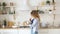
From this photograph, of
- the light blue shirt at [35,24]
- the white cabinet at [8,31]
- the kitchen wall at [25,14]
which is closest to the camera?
the light blue shirt at [35,24]

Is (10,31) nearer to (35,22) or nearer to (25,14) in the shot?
(25,14)

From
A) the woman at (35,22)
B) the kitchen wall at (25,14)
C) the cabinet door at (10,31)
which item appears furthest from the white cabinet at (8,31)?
the woman at (35,22)

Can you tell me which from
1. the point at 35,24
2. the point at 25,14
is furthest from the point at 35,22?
the point at 25,14

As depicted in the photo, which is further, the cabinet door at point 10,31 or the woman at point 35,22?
the cabinet door at point 10,31

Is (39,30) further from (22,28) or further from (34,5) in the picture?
(34,5)

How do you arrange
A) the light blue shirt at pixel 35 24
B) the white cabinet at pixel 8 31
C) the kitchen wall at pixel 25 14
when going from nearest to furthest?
1. the light blue shirt at pixel 35 24
2. the white cabinet at pixel 8 31
3. the kitchen wall at pixel 25 14

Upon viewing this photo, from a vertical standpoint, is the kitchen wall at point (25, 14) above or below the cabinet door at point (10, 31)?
above

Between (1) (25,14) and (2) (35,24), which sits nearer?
(2) (35,24)

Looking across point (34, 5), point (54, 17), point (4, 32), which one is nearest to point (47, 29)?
point (54, 17)

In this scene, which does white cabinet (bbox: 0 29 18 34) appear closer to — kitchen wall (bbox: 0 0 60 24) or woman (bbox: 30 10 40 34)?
kitchen wall (bbox: 0 0 60 24)

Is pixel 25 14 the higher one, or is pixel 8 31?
pixel 25 14

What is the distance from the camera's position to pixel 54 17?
537 cm

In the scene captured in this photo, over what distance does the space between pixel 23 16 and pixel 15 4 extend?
0.48 meters

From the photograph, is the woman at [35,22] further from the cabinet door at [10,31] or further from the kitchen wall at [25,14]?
the kitchen wall at [25,14]
